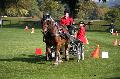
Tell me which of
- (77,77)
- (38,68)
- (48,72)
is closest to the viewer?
(77,77)

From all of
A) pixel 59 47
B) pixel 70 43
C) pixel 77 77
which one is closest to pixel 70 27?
pixel 70 43

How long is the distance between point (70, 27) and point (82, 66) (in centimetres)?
295

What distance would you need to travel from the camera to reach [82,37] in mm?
21234

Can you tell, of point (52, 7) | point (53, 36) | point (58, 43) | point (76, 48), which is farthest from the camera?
point (52, 7)

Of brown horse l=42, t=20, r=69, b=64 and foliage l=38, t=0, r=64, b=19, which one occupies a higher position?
brown horse l=42, t=20, r=69, b=64

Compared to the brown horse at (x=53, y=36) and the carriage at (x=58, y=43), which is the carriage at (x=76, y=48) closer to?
the carriage at (x=58, y=43)

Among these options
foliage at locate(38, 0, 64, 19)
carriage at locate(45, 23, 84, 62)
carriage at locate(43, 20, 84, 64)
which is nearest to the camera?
carriage at locate(43, 20, 84, 64)

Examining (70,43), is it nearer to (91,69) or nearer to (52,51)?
(52,51)

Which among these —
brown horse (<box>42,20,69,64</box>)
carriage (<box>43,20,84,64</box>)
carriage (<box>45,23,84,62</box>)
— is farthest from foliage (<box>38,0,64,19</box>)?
brown horse (<box>42,20,69,64</box>)

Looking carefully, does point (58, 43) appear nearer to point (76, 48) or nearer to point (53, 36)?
point (53, 36)

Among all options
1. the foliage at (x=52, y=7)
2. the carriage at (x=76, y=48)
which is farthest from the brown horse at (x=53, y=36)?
the foliage at (x=52, y=7)

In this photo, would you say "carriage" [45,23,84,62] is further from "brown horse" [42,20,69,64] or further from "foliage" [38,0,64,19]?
"foliage" [38,0,64,19]

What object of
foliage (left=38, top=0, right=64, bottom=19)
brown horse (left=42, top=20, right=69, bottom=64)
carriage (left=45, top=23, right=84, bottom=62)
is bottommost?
foliage (left=38, top=0, right=64, bottom=19)

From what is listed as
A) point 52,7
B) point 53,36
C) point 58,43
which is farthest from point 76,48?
point 52,7
